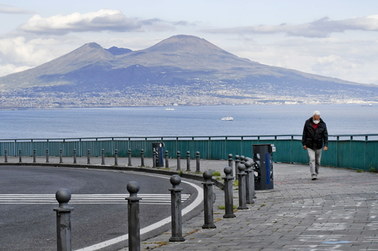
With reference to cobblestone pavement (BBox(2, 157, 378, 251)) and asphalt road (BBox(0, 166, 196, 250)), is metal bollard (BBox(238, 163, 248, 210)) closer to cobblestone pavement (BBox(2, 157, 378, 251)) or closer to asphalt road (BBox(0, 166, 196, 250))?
cobblestone pavement (BBox(2, 157, 378, 251))

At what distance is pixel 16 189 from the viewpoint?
22.7 m

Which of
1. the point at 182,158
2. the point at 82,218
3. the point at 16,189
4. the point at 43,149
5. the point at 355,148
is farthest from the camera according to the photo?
the point at 43,149

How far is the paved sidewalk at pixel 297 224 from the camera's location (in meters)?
10.2

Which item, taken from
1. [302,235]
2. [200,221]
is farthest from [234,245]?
[200,221]

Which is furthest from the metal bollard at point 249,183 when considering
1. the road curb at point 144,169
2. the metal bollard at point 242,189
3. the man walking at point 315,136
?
the man walking at point 315,136

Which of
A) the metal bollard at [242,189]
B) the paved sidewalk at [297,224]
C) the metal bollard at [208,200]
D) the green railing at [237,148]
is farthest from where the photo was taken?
the green railing at [237,148]

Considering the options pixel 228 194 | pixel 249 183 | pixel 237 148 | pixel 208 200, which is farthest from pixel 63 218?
pixel 237 148

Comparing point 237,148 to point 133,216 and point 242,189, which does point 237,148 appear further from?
point 133,216

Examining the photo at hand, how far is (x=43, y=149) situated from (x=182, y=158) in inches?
470

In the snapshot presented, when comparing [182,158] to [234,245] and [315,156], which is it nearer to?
[315,156]

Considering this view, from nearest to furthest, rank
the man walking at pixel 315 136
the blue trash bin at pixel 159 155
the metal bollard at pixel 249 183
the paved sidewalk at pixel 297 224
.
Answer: the paved sidewalk at pixel 297 224 < the metal bollard at pixel 249 183 < the man walking at pixel 315 136 < the blue trash bin at pixel 159 155

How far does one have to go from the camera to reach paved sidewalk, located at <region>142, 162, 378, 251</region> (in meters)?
10.2

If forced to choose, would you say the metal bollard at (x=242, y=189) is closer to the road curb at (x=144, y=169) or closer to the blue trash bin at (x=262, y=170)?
the blue trash bin at (x=262, y=170)

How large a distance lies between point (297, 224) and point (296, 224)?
2 cm
